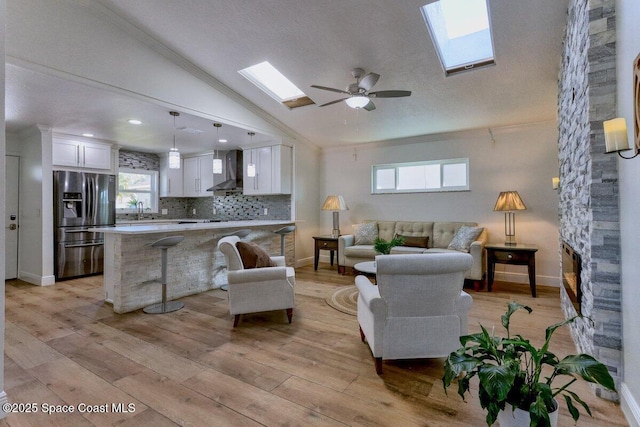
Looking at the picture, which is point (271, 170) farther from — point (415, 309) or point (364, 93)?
point (415, 309)

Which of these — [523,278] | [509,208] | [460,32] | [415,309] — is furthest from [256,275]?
[523,278]

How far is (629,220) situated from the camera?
66.8 inches

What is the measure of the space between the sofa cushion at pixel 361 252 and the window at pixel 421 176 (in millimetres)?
1398

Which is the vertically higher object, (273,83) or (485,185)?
(273,83)

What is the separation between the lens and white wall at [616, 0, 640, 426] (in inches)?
62.4

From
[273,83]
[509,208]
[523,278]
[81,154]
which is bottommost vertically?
[523,278]

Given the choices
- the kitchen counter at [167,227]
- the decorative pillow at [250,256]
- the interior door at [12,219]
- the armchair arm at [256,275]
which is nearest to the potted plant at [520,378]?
the armchair arm at [256,275]

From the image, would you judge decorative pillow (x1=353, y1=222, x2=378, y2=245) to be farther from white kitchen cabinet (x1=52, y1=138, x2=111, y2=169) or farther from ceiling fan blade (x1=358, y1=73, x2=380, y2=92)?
white kitchen cabinet (x1=52, y1=138, x2=111, y2=169)

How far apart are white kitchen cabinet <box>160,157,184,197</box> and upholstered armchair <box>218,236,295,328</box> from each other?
4.79 meters

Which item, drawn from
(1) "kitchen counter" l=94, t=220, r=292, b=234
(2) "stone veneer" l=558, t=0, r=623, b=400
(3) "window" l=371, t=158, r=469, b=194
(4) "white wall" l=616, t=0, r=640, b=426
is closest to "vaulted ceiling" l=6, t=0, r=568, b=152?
(3) "window" l=371, t=158, r=469, b=194

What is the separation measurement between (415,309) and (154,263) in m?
3.27

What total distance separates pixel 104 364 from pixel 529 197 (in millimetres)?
5637

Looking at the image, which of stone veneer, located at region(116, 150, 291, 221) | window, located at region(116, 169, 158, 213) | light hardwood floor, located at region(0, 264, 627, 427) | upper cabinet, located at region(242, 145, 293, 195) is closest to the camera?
light hardwood floor, located at region(0, 264, 627, 427)

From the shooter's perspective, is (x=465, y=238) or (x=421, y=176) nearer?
(x=465, y=238)
